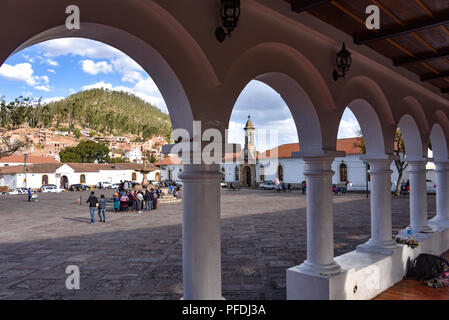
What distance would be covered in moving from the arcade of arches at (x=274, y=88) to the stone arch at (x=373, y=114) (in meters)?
0.02

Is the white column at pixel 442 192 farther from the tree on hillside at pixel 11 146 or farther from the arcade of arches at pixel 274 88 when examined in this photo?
the tree on hillside at pixel 11 146

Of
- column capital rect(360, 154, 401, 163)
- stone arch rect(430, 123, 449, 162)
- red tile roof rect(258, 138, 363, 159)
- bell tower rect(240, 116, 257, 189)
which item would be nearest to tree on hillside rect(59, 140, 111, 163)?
bell tower rect(240, 116, 257, 189)

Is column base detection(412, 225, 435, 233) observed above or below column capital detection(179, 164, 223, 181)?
below

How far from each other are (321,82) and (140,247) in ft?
22.4

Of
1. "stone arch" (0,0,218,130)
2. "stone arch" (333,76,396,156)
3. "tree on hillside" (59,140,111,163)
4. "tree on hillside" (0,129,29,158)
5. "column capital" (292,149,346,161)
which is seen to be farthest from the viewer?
"tree on hillside" (59,140,111,163)

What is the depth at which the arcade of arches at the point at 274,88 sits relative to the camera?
2.54 m

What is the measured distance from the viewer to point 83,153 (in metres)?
59.1

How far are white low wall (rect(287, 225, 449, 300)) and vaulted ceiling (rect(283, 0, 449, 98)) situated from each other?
11.1 feet

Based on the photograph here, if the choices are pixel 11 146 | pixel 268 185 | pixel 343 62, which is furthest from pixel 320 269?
pixel 268 185

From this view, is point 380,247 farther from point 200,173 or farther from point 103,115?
point 103,115

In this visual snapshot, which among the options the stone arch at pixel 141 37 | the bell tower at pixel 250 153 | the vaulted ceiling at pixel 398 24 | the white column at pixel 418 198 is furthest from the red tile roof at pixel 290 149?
the stone arch at pixel 141 37

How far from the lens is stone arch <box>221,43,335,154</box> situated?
326 cm

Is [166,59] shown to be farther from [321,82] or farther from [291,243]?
[291,243]

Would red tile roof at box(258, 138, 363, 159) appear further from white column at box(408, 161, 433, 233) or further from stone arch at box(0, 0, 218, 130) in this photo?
stone arch at box(0, 0, 218, 130)
